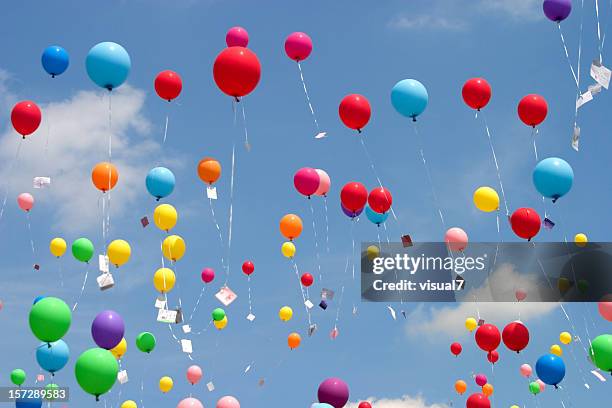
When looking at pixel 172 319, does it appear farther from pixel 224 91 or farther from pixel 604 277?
pixel 604 277

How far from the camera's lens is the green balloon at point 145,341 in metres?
15.1

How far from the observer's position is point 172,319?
39.7ft

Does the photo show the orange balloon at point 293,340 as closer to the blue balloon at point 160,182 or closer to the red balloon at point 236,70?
the blue balloon at point 160,182

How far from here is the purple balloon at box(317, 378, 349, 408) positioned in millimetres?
10789

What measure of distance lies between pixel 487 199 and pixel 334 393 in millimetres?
4668

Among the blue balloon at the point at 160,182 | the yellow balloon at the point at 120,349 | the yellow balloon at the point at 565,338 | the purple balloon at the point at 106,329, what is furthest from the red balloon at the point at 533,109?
the yellow balloon at the point at 120,349

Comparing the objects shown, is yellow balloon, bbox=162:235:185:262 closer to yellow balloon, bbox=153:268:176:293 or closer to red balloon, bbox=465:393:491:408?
yellow balloon, bbox=153:268:176:293

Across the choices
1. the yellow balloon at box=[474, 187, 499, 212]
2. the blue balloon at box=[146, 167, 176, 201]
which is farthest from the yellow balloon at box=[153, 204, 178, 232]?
the yellow balloon at box=[474, 187, 499, 212]

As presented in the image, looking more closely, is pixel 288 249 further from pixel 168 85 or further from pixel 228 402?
pixel 168 85

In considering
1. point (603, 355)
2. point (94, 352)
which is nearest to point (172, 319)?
point (94, 352)

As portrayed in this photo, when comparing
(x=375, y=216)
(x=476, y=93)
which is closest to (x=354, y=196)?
(x=375, y=216)

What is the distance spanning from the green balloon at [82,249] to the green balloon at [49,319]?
4.17 m

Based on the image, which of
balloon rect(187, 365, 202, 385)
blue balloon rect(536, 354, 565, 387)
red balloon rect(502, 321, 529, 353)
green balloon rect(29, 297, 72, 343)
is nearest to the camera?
green balloon rect(29, 297, 72, 343)

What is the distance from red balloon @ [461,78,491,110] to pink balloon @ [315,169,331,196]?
2.81m
